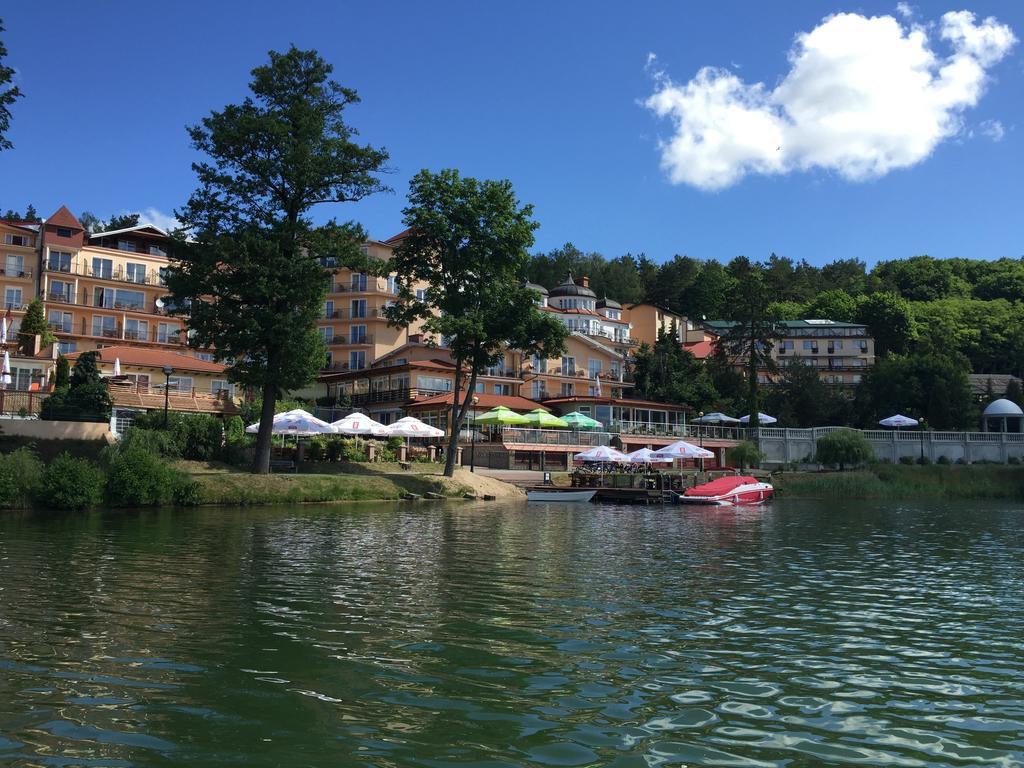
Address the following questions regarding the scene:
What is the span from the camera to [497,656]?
9672 millimetres

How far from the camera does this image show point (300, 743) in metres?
6.59

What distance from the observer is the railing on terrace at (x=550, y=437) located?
57.4 m

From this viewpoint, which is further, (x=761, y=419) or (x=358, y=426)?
(x=761, y=419)

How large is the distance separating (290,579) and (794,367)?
83.3 metres

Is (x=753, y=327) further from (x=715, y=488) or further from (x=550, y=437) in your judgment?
(x=715, y=488)

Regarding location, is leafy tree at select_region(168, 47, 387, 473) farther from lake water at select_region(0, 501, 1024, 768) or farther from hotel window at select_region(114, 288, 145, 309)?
hotel window at select_region(114, 288, 145, 309)

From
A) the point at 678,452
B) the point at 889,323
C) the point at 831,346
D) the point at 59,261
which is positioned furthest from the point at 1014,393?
the point at 59,261

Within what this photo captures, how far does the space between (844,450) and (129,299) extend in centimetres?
7277

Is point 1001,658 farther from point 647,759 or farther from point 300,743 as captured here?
point 300,743

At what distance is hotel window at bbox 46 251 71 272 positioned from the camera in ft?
273

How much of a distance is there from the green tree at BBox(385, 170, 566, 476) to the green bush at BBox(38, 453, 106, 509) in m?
19.5

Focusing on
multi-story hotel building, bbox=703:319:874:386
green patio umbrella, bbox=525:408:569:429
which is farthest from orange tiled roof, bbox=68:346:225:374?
multi-story hotel building, bbox=703:319:874:386

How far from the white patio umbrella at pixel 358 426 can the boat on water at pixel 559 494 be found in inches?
365

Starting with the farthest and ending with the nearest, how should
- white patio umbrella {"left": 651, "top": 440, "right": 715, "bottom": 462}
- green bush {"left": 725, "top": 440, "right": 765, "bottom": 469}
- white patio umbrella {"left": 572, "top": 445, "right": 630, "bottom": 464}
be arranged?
green bush {"left": 725, "top": 440, "right": 765, "bottom": 469}, white patio umbrella {"left": 651, "top": 440, "right": 715, "bottom": 462}, white patio umbrella {"left": 572, "top": 445, "right": 630, "bottom": 464}
